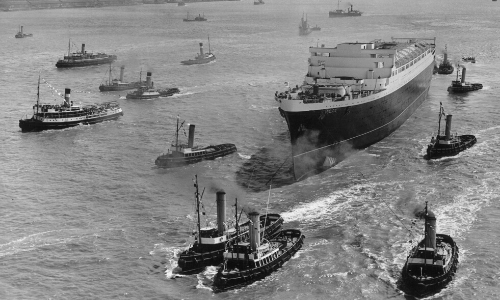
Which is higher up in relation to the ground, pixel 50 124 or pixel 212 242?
pixel 50 124

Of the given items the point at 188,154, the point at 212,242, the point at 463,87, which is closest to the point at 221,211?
the point at 212,242

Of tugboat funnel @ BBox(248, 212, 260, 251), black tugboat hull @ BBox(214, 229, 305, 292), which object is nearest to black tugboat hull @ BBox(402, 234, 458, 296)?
black tugboat hull @ BBox(214, 229, 305, 292)

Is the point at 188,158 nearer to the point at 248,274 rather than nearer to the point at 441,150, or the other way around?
the point at 441,150

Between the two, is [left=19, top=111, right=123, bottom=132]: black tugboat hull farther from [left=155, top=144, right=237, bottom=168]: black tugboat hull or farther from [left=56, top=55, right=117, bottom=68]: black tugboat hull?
[left=56, top=55, right=117, bottom=68]: black tugboat hull

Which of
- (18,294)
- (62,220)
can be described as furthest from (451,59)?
(18,294)

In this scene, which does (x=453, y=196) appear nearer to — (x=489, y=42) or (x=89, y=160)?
(x=89, y=160)
